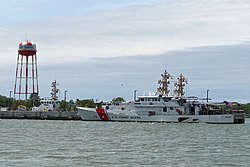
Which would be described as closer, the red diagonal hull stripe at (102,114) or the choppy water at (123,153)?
the choppy water at (123,153)

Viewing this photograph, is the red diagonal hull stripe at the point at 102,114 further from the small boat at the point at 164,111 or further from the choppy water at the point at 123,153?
the choppy water at the point at 123,153

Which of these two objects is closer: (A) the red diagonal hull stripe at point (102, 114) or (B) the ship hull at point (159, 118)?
(B) the ship hull at point (159, 118)

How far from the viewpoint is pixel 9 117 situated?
143000mm

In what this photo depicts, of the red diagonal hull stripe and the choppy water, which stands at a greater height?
the red diagonal hull stripe

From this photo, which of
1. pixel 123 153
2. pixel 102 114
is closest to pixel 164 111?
pixel 102 114

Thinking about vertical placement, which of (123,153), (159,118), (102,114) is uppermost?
(102,114)

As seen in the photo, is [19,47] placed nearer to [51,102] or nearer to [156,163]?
[51,102]

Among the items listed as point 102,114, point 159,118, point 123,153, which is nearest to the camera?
point 123,153

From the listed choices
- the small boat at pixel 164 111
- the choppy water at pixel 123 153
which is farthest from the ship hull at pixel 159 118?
the choppy water at pixel 123 153

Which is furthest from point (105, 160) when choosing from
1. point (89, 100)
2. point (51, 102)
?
point (89, 100)

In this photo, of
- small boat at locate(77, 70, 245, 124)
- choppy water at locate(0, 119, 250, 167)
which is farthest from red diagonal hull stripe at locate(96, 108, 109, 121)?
choppy water at locate(0, 119, 250, 167)

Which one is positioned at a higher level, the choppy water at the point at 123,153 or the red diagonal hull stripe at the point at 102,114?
the red diagonal hull stripe at the point at 102,114

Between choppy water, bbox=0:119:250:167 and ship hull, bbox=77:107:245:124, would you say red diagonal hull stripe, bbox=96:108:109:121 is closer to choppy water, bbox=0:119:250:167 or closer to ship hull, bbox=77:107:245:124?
ship hull, bbox=77:107:245:124

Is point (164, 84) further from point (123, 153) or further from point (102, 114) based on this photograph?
point (123, 153)
